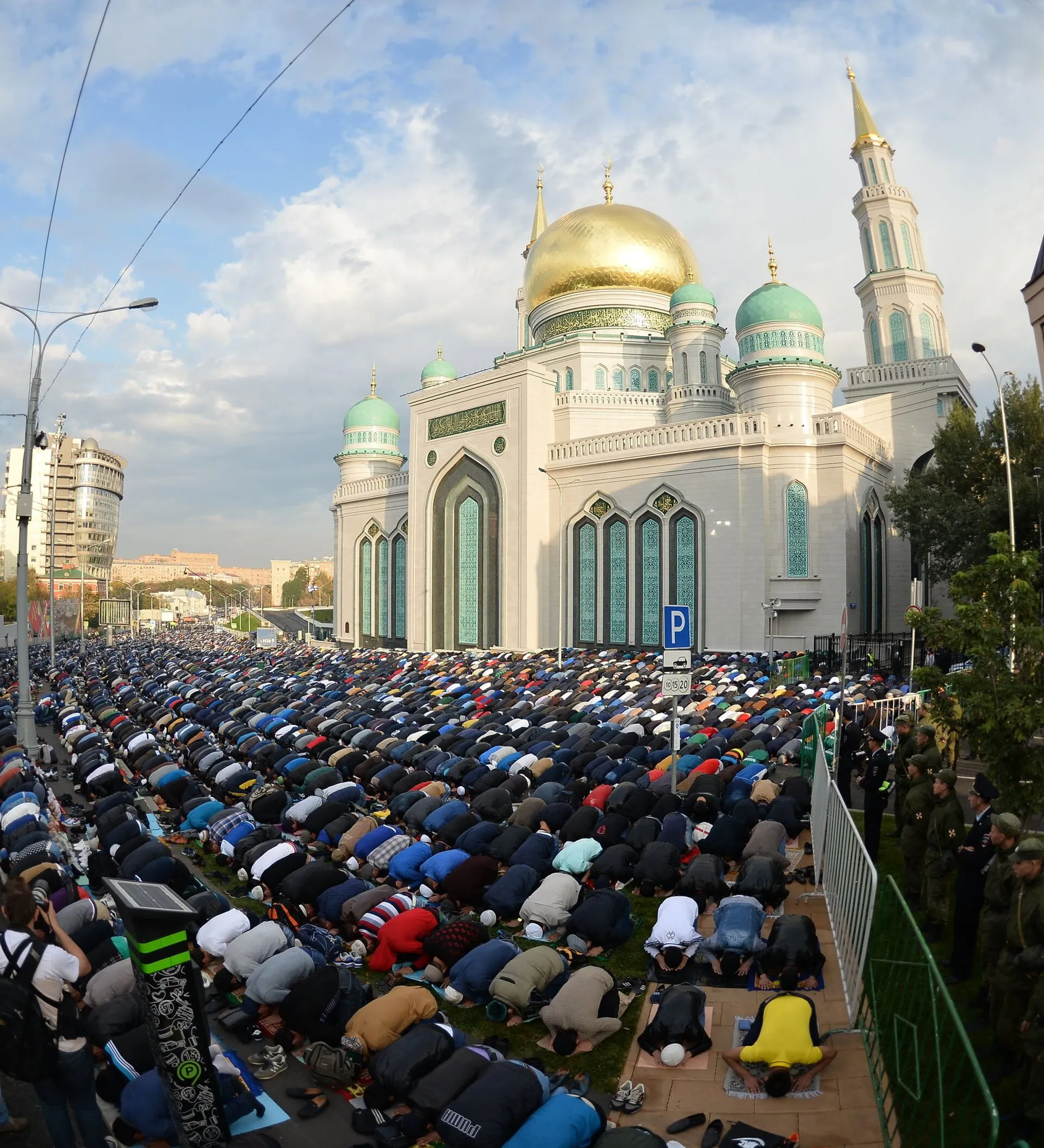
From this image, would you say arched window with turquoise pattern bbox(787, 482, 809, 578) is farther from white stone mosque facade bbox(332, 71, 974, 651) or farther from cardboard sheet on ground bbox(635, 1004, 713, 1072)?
cardboard sheet on ground bbox(635, 1004, 713, 1072)

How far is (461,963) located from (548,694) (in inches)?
433

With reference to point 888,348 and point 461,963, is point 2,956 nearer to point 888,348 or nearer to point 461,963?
point 461,963

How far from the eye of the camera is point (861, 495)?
24.3 meters

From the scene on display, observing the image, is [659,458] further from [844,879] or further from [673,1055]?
[673,1055]

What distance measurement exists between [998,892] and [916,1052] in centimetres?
160

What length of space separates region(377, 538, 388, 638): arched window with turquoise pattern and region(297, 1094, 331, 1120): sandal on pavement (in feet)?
99.9

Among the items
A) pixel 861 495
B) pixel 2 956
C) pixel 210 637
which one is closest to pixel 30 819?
pixel 2 956

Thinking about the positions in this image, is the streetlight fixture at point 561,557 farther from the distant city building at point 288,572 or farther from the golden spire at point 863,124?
the distant city building at point 288,572

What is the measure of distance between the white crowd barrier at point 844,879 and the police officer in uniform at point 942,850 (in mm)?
451

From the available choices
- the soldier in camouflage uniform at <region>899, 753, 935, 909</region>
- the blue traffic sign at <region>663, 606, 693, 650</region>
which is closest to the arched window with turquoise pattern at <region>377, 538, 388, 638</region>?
the blue traffic sign at <region>663, 606, 693, 650</region>

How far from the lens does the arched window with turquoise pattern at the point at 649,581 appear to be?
2539cm

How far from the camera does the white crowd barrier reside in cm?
468

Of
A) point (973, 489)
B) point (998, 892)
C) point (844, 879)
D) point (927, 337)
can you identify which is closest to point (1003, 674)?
point (844, 879)

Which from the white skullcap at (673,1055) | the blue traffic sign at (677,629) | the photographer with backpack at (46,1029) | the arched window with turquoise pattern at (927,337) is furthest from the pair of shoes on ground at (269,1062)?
the arched window with turquoise pattern at (927,337)
